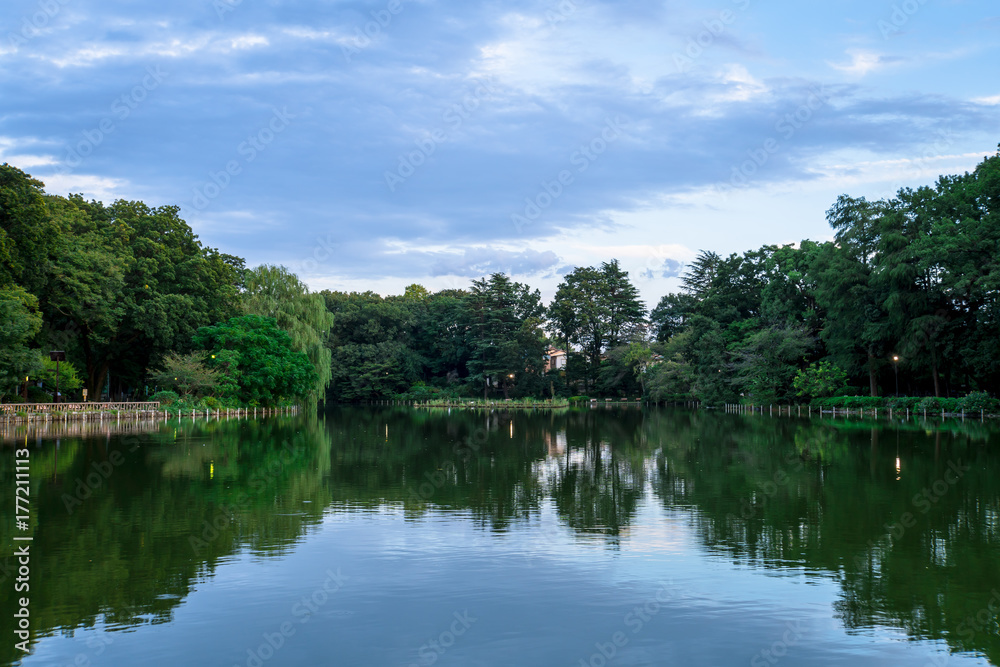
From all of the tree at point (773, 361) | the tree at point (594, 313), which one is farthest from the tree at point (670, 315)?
the tree at point (773, 361)

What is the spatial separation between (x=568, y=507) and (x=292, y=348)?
4060 cm

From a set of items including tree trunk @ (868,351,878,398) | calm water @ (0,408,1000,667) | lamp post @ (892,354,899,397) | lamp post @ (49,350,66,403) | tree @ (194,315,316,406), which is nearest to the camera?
calm water @ (0,408,1000,667)

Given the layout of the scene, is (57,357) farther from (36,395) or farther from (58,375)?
(36,395)

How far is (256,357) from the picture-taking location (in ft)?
158

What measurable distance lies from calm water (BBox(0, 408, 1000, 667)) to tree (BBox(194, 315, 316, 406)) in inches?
1077

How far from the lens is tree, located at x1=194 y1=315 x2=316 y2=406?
47750mm

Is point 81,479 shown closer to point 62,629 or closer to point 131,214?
point 62,629

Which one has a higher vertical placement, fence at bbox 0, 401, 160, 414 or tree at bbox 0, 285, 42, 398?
tree at bbox 0, 285, 42, 398

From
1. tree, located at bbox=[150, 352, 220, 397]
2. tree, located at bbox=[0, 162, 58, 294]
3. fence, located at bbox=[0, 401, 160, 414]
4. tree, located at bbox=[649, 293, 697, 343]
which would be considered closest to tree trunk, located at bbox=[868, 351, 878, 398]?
tree, located at bbox=[649, 293, 697, 343]

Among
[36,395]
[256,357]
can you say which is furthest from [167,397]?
[36,395]

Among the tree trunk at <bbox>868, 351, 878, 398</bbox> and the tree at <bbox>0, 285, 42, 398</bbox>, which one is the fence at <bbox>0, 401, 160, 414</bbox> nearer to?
the tree at <bbox>0, 285, 42, 398</bbox>

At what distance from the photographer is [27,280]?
3788 centimetres

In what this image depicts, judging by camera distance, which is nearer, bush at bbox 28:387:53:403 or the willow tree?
bush at bbox 28:387:53:403

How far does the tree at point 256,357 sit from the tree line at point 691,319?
0.10m
